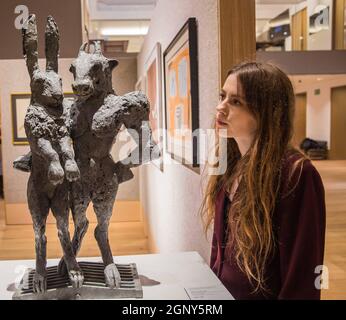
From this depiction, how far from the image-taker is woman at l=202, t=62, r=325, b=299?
100 cm

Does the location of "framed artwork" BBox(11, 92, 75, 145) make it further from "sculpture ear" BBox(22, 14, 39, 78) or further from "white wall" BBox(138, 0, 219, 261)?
"white wall" BBox(138, 0, 219, 261)

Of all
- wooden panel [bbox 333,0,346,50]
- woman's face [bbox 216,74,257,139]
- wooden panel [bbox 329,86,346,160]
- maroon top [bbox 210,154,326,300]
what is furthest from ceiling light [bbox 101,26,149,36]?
wooden panel [bbox 329,86,346,160]

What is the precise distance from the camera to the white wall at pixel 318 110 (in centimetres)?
759

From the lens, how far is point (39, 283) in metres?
1.22

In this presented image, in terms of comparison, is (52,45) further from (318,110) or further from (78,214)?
(318,110)

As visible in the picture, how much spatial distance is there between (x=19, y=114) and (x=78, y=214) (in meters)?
0.36

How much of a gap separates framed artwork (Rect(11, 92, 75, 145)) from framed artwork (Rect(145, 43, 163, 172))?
0.96 metres

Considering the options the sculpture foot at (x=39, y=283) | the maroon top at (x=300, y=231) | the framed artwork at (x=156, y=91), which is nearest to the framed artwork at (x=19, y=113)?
the sculpture foot at (x=39, y=283)

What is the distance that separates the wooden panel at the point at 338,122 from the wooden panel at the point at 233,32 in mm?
5591

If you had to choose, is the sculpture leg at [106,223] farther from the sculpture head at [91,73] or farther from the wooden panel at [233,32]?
the wooden panel at [233,32]

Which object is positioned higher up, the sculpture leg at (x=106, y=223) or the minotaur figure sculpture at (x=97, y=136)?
the minotaur figure sculpture at (x=97, y=136)

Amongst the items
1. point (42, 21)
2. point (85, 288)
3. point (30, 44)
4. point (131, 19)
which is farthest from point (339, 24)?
point (85, 288)

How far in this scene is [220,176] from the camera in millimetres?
1310
